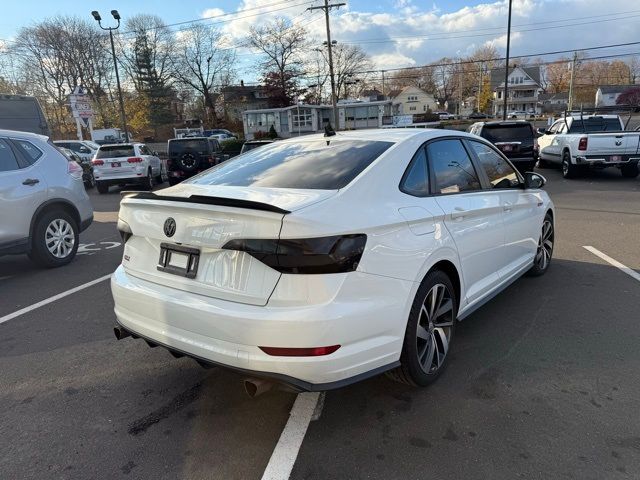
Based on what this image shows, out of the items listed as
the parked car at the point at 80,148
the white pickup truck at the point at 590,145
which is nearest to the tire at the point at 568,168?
the white pickup truck at the point at 590,145

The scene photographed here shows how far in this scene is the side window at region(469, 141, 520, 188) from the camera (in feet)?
13.6

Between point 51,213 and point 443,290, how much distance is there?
5614 millimetres

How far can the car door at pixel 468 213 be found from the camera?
3.31 meters

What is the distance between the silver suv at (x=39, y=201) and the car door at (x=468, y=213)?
5212 mm

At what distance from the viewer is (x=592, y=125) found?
15219 mm

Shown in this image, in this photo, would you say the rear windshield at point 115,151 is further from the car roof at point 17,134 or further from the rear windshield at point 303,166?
the rear windshield at point 303,166

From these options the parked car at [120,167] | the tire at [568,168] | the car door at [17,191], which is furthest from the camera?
the parked car at [120,167]

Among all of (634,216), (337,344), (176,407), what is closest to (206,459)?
(176,407)

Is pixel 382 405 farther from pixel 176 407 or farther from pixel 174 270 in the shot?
pixel 174 270

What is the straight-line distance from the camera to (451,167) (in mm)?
3598

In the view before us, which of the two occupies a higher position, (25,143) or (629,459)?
(25,143)

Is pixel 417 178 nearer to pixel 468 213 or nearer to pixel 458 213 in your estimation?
pixel 458 213

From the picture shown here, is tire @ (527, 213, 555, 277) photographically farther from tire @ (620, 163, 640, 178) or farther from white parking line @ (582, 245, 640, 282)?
tire @ (620, 163, 640, 178)

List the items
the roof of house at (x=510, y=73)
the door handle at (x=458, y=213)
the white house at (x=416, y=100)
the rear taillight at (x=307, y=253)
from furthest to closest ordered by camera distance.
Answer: the white house at (x=416, y=100), the roof of house at (x=510, y=73), the door handle at (x=458, y=213), the rear taillight at (x=307, y=253)
